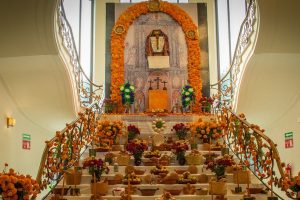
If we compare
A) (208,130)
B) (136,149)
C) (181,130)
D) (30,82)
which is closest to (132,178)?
(136,149)

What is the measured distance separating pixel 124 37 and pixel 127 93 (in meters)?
2.73

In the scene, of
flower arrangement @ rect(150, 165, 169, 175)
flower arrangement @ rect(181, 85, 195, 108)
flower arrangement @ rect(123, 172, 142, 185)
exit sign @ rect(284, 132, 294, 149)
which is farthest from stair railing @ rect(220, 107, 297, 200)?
flower arrangement @ rect(181, 85, 195, 108)

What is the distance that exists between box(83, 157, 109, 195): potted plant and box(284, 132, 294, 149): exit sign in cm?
606

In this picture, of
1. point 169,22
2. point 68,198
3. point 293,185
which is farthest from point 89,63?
point 293,185

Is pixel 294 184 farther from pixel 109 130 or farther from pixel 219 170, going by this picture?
pixel 109 130

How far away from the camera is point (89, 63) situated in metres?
18.6

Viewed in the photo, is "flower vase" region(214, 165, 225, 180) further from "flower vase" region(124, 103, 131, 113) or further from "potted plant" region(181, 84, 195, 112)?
"flower vase" region(124, 103, 131, 113)

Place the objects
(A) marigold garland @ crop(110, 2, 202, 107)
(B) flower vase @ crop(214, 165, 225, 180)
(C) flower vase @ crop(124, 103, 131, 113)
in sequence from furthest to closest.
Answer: (A) marigold garland @ crop(110, 2, 202, 107) < (C) flower vase @ crop(124, 103, 131, 113) < (B) flower vase @ crop(214, 165, 225, 180)

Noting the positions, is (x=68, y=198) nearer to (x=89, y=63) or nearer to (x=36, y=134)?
(x=36, y=134)

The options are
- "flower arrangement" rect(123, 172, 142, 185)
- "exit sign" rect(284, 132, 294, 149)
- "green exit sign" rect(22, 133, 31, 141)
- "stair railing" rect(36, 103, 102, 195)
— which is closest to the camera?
"stair railing" rect(36, 103, 102, 195)

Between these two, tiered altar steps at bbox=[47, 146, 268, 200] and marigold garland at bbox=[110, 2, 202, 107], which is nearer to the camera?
tiered altar steps at bbox=[47, 146, 268, 200]

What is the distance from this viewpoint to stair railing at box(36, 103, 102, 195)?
812cm

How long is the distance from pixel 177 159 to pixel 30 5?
186 inches

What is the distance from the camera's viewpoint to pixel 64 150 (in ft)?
30.0
